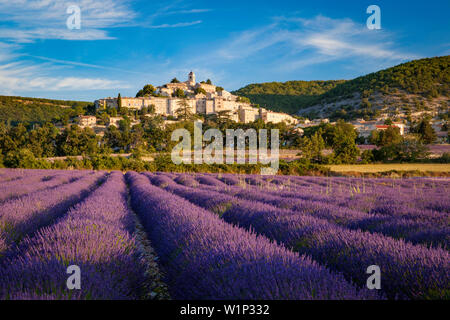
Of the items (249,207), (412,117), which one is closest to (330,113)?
(412,117)

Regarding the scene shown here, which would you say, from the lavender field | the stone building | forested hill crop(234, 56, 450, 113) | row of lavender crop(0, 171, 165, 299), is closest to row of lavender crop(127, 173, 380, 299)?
the lavender field

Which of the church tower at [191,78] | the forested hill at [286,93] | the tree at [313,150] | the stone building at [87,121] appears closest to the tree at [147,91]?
the church tower at [191,78]

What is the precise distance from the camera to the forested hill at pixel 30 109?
106m

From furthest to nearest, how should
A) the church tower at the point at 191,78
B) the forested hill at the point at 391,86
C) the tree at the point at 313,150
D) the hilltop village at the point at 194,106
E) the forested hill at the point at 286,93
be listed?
the forested hill at the point at 286,93 < the church tower at the point at 191,78 < the forested hill at the point at 391,86 < the hilltop village at the point at 194,106 < the tree at the point at 313,150

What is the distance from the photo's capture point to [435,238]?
8.40 feet

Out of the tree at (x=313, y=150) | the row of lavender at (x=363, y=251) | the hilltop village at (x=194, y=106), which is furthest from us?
the hilltop village at (x=194, y=106)

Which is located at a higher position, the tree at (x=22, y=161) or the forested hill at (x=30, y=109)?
the forested hill at (x=30, y=109)

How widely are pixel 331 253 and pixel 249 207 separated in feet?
6.90

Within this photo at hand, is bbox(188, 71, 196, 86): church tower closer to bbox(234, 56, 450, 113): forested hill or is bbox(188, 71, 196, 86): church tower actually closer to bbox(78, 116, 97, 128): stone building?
bbox(234, 56, 450, 113): forested hill

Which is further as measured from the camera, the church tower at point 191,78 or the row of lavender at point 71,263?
the church tower at point 191,78

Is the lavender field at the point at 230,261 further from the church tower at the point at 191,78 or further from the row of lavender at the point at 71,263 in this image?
the church tower at the point at 191,78

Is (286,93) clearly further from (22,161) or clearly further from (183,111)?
(22,161)
